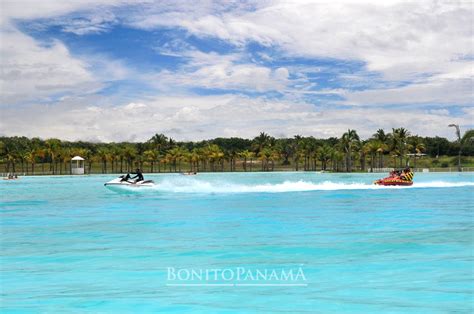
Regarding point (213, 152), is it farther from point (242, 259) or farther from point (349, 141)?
point (242, 259)

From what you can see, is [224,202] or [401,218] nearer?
[401,218]

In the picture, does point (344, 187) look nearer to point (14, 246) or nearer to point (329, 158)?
point (14, 246)

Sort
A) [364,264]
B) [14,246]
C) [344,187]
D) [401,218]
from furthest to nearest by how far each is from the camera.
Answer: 1. [344,187]
2. [401,218]
3. [14,246]
4. [364,264]

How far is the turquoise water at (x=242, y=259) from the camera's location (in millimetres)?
11844

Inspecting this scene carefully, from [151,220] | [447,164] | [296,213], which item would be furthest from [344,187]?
[447,164]

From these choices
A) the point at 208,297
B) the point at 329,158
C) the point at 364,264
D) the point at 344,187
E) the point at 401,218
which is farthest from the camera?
the point at 329,158

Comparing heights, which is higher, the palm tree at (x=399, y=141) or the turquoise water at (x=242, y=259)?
the palm tree at (x=399, y=141)

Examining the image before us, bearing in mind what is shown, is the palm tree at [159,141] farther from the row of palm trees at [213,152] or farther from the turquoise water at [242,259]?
the turquoise water at [242,259]

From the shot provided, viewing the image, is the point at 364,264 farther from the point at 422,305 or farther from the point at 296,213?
the point at 296,213

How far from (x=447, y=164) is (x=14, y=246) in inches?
5141

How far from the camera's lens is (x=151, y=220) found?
28.3 m

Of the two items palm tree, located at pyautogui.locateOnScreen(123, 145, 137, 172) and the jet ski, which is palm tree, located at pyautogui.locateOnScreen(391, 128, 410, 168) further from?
the jet ski

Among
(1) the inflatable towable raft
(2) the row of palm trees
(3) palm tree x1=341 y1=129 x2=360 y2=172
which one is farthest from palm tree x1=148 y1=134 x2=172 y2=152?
(1) the inflatable towable raft

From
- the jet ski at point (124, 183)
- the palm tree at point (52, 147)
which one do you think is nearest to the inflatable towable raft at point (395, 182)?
the jet ski at point (124, 183)
